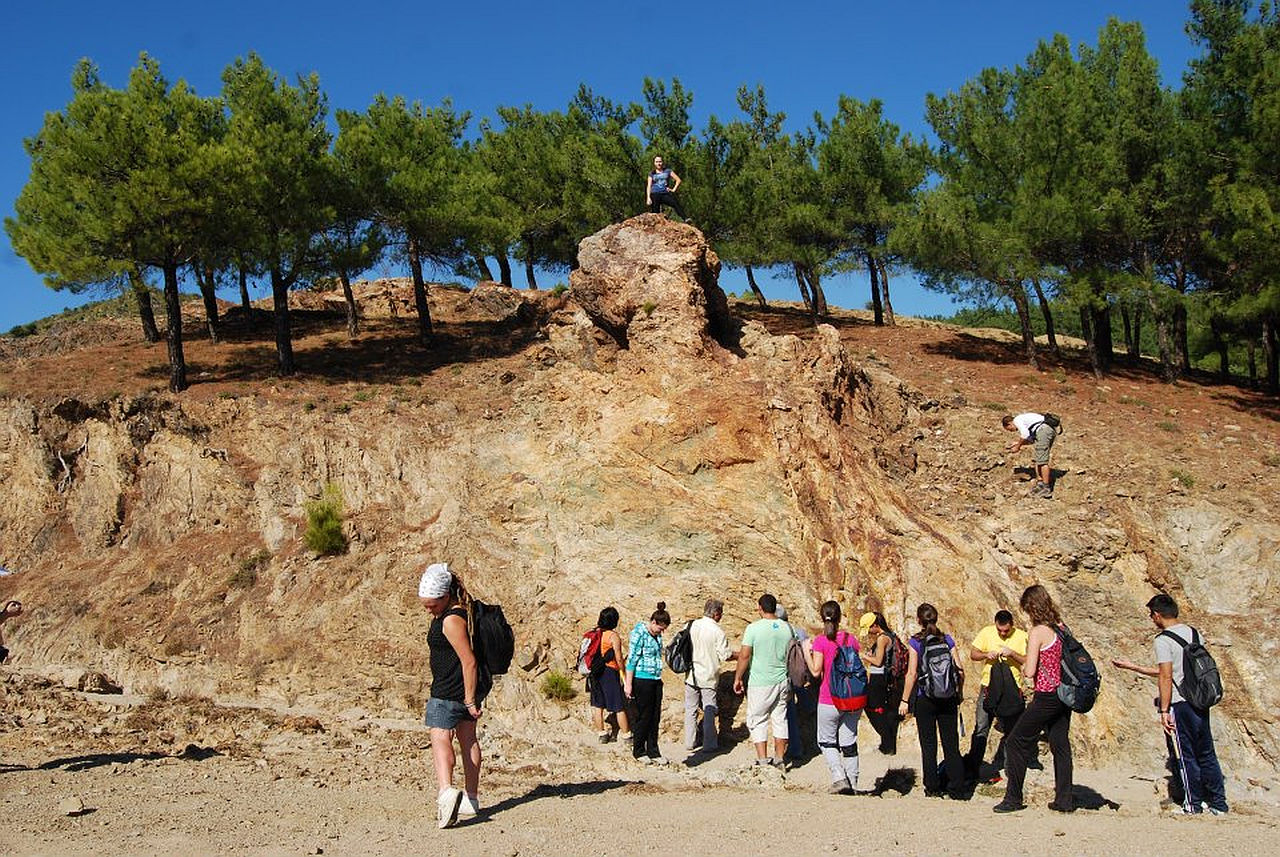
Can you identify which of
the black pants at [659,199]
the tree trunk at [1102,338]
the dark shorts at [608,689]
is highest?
the black pants at [659,199]

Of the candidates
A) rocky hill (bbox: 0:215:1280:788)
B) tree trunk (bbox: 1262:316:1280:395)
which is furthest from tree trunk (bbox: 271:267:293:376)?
tree trunk (bbox: 1262:316:1280:395)

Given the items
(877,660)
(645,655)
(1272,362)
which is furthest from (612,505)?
(1272,362)

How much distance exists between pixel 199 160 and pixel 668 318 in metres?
10.6

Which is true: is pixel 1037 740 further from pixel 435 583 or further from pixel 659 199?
pixel 659 199

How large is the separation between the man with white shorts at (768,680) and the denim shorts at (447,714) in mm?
3901

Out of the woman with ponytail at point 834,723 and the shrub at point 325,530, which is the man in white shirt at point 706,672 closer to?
the woman with ponytail at point 834,723

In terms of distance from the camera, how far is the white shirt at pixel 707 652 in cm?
1094

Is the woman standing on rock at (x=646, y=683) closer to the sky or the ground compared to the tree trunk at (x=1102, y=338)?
closer to the ground

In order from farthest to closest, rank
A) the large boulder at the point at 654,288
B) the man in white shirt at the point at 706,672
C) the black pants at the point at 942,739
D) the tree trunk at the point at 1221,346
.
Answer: the tree trunk at the point at 1221,346 < the large boulder at the point at 654,288 < the man in white shirt at the point at 706,672 < the black pants at the point at 942,739

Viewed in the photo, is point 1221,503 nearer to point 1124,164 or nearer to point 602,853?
point 1124,164

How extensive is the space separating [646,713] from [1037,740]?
4366 millimetres

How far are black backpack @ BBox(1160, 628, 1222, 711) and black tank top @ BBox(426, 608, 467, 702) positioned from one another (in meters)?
6.30

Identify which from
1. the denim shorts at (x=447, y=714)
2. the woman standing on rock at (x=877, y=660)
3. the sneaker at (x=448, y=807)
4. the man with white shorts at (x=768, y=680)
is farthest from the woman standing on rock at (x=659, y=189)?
the sneaker at (x=448, y=807)

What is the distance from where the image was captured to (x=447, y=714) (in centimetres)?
716
